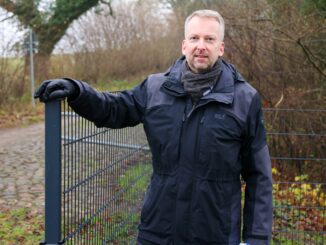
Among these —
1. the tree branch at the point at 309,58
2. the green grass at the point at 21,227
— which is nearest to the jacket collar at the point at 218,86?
the green grass at the point at 21,227

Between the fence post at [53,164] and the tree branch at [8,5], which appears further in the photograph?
the tree branch at [8,5]

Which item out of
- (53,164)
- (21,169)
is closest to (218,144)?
(53,164)

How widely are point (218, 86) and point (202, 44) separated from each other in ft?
0.78

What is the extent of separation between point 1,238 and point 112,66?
57.9ft

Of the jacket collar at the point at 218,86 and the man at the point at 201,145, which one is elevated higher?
the jacket collar at the point at 218,86

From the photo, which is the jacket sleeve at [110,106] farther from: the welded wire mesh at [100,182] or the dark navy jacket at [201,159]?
the welded wire mesh at [100,182]

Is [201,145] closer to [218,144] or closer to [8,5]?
[218,144]

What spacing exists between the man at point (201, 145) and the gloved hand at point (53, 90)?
7 cm

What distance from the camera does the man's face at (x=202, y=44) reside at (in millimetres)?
2666

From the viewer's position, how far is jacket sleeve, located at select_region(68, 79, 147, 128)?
2582 millimetres

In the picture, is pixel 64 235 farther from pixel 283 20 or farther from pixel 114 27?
pixel 114 27

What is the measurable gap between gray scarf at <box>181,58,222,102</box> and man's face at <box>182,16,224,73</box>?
0.12 feet

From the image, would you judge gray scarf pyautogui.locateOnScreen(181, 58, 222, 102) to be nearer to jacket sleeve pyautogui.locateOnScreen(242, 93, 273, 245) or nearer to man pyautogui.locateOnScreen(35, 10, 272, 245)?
man pyautogui.locateOnScreen(35, 10, 272, 245)

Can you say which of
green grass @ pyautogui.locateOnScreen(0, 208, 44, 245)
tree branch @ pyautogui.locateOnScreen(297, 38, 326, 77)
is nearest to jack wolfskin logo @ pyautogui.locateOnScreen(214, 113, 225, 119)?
green grass @ pyautogui.locateOnScreen(0, 208, 44, 245)
